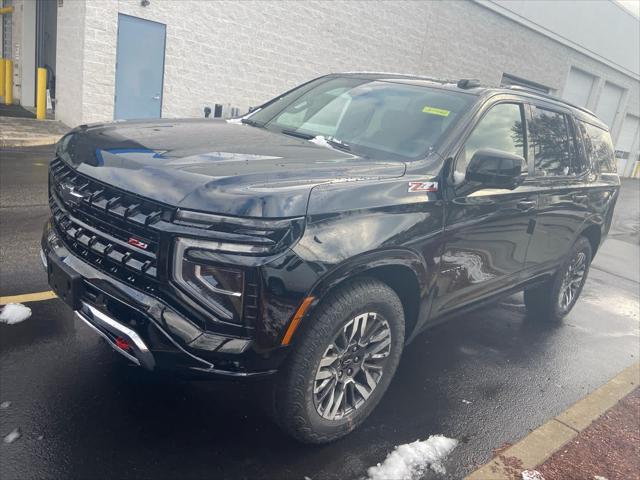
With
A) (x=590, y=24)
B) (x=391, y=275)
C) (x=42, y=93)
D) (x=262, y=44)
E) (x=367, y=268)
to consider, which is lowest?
(x=42, y=93)

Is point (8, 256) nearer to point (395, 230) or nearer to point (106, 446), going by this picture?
point (106, 446)

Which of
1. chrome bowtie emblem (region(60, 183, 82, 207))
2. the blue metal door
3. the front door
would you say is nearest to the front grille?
chrome bowtie emblem (region(60, 183, 82, 207))

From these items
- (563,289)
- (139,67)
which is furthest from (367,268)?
(139,67)

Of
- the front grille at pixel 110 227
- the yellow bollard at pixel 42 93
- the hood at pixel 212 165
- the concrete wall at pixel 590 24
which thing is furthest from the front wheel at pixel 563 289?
the concrete wall at pixel 590 24

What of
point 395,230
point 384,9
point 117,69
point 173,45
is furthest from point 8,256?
point 384,9

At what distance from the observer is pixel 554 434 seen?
332cm

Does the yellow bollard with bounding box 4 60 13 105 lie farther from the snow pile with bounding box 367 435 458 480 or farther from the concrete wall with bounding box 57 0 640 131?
the snow pile with bounding box 367 435 458 480

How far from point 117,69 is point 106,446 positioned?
36.1 ft

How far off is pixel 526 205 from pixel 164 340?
2725 millimetres

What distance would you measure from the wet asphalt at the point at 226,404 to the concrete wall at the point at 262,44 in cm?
790

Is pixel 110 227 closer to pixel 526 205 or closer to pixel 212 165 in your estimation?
pixel 212 165

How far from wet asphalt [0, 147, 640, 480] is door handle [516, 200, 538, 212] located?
125 cm

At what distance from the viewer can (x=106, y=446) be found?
2.58m

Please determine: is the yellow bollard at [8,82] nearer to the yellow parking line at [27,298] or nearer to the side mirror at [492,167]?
the yellow parking line at [27,298]
